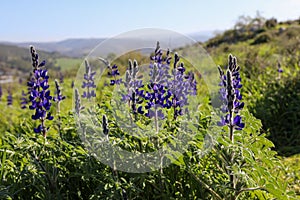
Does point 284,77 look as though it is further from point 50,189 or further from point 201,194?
point 50,189

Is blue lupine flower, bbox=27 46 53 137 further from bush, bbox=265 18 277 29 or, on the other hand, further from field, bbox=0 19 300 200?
bush, bbox=265 18 277 29

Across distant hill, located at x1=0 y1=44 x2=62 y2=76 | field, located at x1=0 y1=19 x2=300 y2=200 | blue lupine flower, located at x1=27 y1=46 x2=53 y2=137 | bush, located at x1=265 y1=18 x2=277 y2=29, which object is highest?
bush, located at x1=265 y1=18 x2=277 y2=29

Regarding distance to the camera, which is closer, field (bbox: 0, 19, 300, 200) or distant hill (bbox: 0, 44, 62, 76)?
field (bbox: 0, 19, 300, 200)

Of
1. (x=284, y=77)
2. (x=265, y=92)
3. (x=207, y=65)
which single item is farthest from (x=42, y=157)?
→ (x=207, y=65)

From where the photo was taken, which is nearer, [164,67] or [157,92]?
[157,92]

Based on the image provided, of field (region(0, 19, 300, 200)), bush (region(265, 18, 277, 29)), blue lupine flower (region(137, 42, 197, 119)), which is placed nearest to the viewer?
field (region(0, 19, 300, 200))

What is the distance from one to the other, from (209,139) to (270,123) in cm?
338

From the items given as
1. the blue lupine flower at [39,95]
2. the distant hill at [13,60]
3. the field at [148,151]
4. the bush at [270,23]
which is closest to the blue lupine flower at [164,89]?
the field at [148,151]

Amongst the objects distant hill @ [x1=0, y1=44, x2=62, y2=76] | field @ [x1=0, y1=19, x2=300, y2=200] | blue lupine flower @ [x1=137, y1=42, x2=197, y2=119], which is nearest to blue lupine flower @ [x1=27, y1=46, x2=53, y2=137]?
field @ [x1=0, y1=19, x2=300, y2=200]

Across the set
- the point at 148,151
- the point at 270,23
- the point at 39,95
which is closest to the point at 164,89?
the point at 148,151

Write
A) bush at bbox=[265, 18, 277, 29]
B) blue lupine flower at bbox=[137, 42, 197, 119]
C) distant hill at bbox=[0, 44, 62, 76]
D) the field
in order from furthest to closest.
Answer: distant hill at bbox=[0, 44, 62, 76] → bush at bbox=[265, 18, 277, 29] → blue lupine flower at bbox=[137, 42, 197, 119] → the field

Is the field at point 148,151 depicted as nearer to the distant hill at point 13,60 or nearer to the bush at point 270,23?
the bush at point 270,23

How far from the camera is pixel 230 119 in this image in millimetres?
2396

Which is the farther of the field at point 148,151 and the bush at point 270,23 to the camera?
the bush at point 270,23
